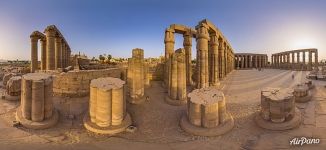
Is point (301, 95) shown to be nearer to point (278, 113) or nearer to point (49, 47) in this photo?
point (278, 113)

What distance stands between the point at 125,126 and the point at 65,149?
272cm

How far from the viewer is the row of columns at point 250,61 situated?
167 feet

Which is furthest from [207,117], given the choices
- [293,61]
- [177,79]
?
[293,61]

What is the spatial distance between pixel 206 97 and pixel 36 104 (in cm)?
751

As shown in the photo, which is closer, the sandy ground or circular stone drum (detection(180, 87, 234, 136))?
the sandy ground

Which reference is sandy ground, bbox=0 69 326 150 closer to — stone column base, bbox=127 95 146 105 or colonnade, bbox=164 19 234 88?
stone column base, bbox=127 95 146 105

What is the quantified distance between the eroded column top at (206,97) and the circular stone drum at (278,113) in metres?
1.84

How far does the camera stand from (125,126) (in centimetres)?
933

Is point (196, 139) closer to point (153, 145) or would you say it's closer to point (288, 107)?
point (153, 145)

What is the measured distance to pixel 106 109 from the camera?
9023mm

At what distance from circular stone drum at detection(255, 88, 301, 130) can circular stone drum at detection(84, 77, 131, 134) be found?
593cm

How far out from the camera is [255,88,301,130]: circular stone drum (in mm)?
8430

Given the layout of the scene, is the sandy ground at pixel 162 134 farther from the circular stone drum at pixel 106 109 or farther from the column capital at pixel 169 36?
the column capital at pixel 169 36

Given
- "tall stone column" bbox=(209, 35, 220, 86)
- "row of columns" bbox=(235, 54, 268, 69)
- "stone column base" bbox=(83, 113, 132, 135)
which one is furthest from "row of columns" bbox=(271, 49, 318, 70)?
"stone column base" bbox=(83, 113, 132, 135)
